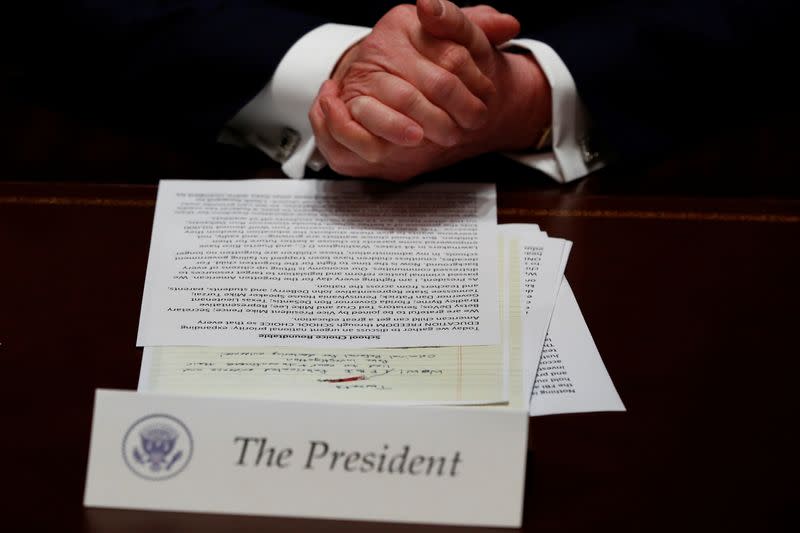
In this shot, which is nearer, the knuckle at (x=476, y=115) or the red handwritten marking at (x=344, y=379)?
the red handwritten marking at (x=344, y=379)

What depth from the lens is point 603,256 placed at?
31.8 inches

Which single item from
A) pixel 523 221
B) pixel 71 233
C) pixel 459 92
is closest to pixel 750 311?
pixel 523 221

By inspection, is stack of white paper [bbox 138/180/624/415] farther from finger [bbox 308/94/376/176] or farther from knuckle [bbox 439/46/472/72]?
knuckle [bbox 439/46/472/72]

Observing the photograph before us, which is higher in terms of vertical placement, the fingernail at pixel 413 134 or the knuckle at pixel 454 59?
the knuckle at pixel 454 59

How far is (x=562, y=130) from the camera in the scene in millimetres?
997

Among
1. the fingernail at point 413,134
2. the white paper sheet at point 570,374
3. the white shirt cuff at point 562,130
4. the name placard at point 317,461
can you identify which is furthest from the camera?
the white shirt cuff at point 562,130

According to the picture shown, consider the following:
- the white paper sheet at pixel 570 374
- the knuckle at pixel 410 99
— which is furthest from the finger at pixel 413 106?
the white paper sheet at pixel 570 374

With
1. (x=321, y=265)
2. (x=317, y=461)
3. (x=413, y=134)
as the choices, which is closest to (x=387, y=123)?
(x=413, y=134)

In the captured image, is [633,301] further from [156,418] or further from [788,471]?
[156,418]

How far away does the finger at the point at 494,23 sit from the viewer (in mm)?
905

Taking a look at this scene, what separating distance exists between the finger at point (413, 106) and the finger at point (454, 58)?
0.13 ft

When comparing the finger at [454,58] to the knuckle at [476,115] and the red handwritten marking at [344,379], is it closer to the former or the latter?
the knuckle at [476,115]

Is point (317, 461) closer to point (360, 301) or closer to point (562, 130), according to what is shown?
point (360, 301)

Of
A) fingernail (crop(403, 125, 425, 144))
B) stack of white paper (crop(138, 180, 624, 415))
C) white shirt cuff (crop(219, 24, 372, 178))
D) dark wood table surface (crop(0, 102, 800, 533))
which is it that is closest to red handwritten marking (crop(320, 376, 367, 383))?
stack of white paper (crop(138, 180, 624, 415))
